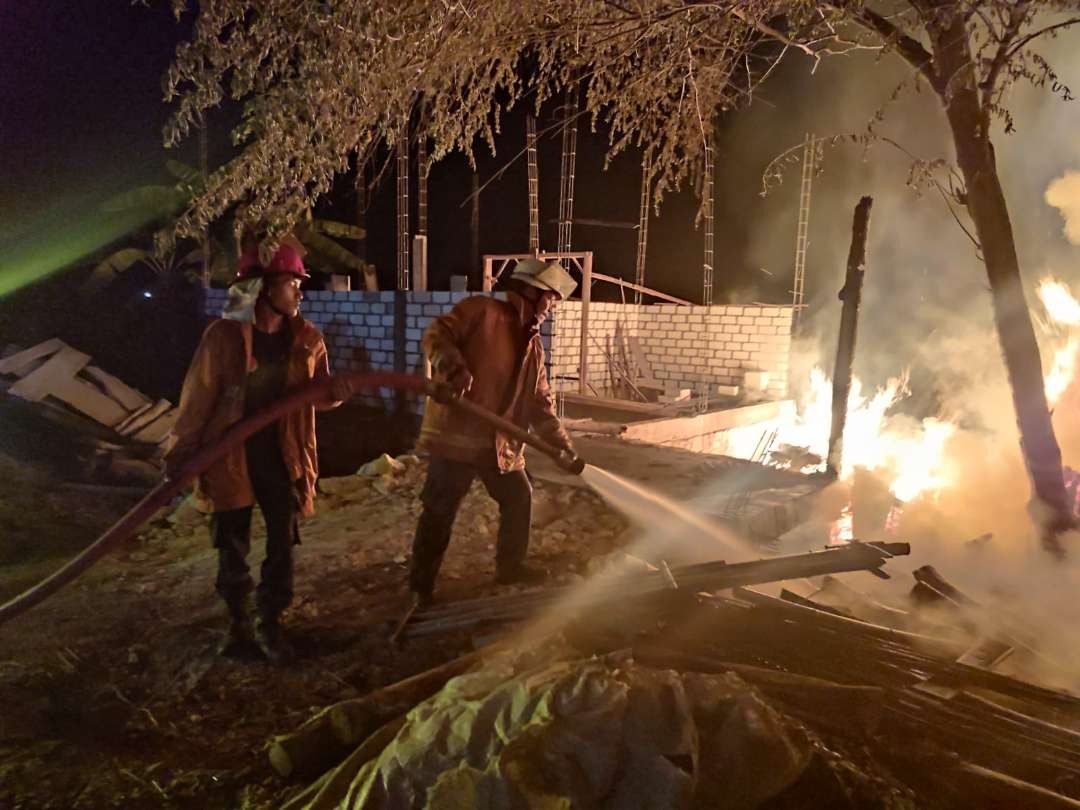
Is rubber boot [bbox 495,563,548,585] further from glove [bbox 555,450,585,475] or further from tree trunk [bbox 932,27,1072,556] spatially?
tree trunk [bbox 932,27,1072,556]

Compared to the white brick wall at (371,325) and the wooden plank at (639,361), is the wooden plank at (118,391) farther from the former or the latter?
the wooden plank at (639,361)

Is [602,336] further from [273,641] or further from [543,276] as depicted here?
[273,641]

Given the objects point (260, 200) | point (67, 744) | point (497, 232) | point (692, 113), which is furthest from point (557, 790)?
point (497, 232)

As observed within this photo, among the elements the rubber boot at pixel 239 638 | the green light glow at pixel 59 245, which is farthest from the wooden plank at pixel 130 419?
the rubber boot at pixel 239 638

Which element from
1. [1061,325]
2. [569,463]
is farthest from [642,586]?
[1061,325]

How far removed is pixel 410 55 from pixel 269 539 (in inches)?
158

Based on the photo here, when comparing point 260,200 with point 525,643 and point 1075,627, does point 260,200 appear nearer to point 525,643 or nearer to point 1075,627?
point 525,643

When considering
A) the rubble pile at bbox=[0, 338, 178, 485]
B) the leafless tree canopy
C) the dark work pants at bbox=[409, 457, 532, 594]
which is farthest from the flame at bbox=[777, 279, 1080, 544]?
the rubble pile at bbox=[0, 338, 178, 485]

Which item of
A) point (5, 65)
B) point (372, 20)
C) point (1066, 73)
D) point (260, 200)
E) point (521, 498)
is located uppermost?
point (5, 65)

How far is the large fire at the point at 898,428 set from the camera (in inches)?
364

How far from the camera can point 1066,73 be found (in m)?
9.89

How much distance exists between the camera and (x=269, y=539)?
3.66m

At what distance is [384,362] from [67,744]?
10377 mm

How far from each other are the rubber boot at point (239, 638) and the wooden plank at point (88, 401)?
30.1 ft
